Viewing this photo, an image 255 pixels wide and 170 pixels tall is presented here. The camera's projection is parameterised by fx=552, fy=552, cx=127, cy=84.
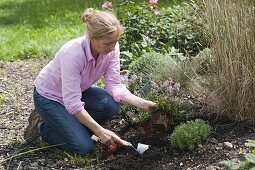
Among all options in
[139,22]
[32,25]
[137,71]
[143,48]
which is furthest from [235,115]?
[32,25]

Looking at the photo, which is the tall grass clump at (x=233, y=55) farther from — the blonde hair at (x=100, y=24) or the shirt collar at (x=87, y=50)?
the shirt collar at (x=87, y=50)

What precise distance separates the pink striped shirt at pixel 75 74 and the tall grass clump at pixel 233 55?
71cm

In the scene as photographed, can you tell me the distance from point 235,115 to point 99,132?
102 cm

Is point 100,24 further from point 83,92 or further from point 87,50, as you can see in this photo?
point 83,92

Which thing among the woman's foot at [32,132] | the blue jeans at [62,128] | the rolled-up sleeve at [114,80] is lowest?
the woman's foot at [32,132]

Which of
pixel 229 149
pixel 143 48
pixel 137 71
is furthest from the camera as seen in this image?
pixel 143 48

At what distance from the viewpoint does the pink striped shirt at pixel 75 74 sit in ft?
12.5

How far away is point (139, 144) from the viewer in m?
3.89

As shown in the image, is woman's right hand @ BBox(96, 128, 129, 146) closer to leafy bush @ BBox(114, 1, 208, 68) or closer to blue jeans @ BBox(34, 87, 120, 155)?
blue jeans @ BBox(34, 87, 120, 155)

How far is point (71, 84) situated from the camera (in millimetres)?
3811

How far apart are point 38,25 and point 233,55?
18.1 ft

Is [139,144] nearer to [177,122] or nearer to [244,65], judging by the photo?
[177,122]

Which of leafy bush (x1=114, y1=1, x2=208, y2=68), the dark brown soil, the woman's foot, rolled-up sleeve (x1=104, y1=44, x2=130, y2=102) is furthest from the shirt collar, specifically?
leafy bush (x1=114, y1=1, x2=208, y2=68)

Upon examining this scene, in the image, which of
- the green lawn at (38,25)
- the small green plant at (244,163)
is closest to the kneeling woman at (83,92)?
the small green plant at (244,163)
